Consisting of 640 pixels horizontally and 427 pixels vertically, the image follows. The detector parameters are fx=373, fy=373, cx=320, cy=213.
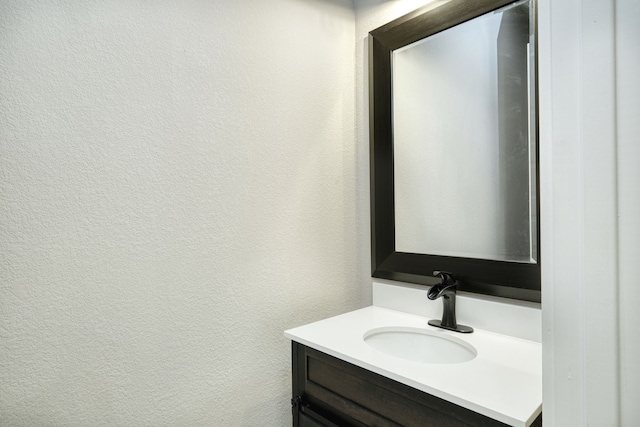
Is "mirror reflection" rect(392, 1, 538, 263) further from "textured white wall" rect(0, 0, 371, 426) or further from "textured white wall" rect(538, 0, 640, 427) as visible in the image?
"textured white wall" rect(538, 0, 640, 427)

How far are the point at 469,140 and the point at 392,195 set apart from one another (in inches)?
14.2

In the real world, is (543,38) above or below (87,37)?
below

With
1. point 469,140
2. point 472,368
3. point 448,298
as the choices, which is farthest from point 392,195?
point 472,368

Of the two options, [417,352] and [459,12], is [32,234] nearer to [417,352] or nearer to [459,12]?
[417,352]

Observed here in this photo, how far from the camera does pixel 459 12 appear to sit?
4.18ft

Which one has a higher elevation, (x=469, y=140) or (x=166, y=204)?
(x=469, y=140)

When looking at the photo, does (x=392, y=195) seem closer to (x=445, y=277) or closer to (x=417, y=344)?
(x=445, y=277)

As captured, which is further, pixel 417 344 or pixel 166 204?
pixel 417 344

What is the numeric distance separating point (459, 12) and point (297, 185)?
2.73ft

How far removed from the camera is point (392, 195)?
150cm

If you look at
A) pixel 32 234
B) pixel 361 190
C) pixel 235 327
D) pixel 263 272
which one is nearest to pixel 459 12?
pixel 361 190

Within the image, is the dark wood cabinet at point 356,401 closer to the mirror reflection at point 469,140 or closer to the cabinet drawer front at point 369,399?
the cabinet drawer front at point 369,399

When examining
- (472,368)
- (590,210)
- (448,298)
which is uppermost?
(590,210)

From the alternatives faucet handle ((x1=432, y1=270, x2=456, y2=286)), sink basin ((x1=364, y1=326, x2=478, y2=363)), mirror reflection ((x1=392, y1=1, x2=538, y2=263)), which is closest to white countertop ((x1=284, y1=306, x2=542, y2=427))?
sink basin ((x1=364, y1=326, x2=478, y2=363))
